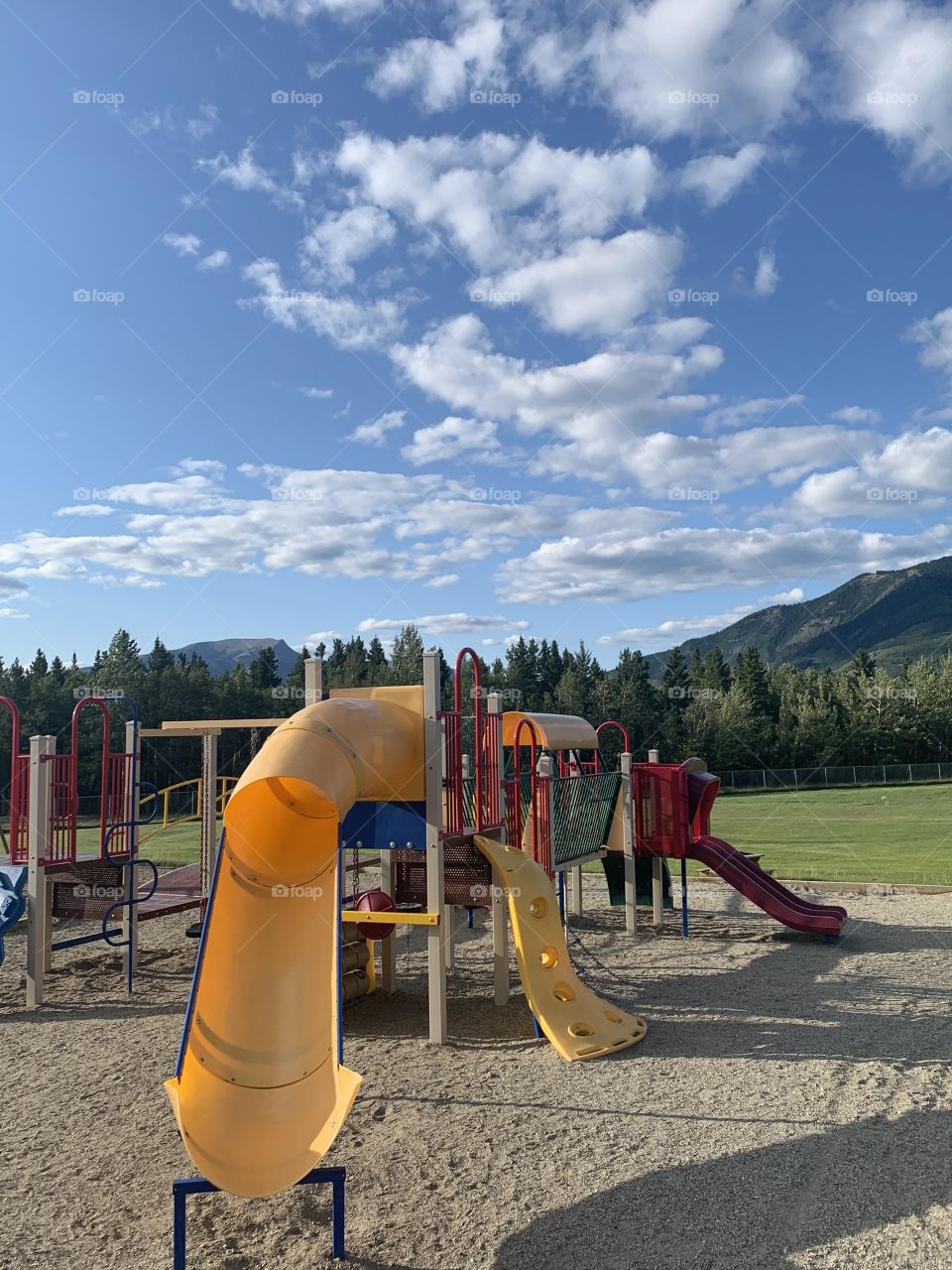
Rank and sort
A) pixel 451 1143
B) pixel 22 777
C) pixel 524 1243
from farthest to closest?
pixel 22 777
pixel 451 1143
pixel 524 1243

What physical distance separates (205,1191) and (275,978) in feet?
5.21

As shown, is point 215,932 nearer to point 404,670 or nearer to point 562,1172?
point 562,1172

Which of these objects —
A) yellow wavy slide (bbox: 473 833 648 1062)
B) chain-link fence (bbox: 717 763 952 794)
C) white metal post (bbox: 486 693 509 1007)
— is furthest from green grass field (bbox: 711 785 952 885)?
yellow wavy slide (bbox: 473 833 648 1062)

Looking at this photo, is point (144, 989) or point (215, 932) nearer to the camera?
point (215, 932)

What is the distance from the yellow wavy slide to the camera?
7895 mm

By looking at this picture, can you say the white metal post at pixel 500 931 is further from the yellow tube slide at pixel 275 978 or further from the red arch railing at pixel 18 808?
the red arch railing at pixel 18 808

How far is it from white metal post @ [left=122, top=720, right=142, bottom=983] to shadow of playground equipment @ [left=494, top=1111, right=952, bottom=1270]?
23.5 feet

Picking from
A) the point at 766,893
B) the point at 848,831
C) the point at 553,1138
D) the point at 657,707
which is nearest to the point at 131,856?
the point at 553,1138

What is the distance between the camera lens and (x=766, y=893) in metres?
12.6

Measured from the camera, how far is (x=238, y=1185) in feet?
15.8

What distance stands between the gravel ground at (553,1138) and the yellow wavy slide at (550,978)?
256 millimetres

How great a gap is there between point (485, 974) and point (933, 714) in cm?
6623

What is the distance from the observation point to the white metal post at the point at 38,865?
9938 millimetres

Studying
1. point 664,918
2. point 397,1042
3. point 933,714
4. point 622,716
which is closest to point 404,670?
point 622,716
